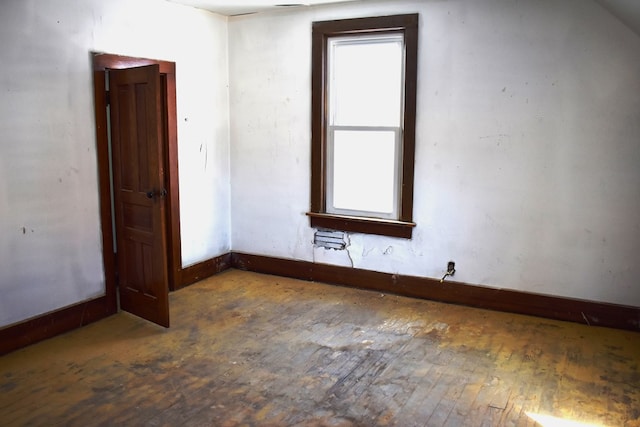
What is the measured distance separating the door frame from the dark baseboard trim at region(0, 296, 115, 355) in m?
0.13

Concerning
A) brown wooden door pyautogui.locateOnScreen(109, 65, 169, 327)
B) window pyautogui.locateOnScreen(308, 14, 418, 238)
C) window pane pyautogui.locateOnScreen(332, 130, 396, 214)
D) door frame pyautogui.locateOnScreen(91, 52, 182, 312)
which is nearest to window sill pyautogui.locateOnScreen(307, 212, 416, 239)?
window pyautogui.locateOnScreen(308, 14, 418, 238)

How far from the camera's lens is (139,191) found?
415cm

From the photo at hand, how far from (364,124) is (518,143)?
1.34m

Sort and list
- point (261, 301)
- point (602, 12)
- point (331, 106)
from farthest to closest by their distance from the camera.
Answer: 1. point (331, 106)
2. point (261, 301)
3. point (602, 12)

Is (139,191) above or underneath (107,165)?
underneath

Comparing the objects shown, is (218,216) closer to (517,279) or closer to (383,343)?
(383,343)

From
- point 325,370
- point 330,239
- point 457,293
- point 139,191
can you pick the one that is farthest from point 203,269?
point 457,293

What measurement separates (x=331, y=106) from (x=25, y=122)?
2.53m

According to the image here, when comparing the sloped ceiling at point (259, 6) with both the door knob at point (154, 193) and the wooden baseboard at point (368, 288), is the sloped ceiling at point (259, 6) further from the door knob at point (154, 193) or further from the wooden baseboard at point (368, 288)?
the wooden baseboard at point (368, 288)

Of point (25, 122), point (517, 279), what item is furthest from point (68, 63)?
point (517, 279)

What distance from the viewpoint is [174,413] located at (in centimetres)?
298

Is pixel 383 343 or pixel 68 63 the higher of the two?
pixel 68 63

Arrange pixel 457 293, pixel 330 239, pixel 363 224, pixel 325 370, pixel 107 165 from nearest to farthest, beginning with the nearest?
pixel 325 370
pixel 107 165
pixel 457 293
pixel 363 224
pixel 330 239

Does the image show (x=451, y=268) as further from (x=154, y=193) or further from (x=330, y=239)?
(x=154, y=193)
